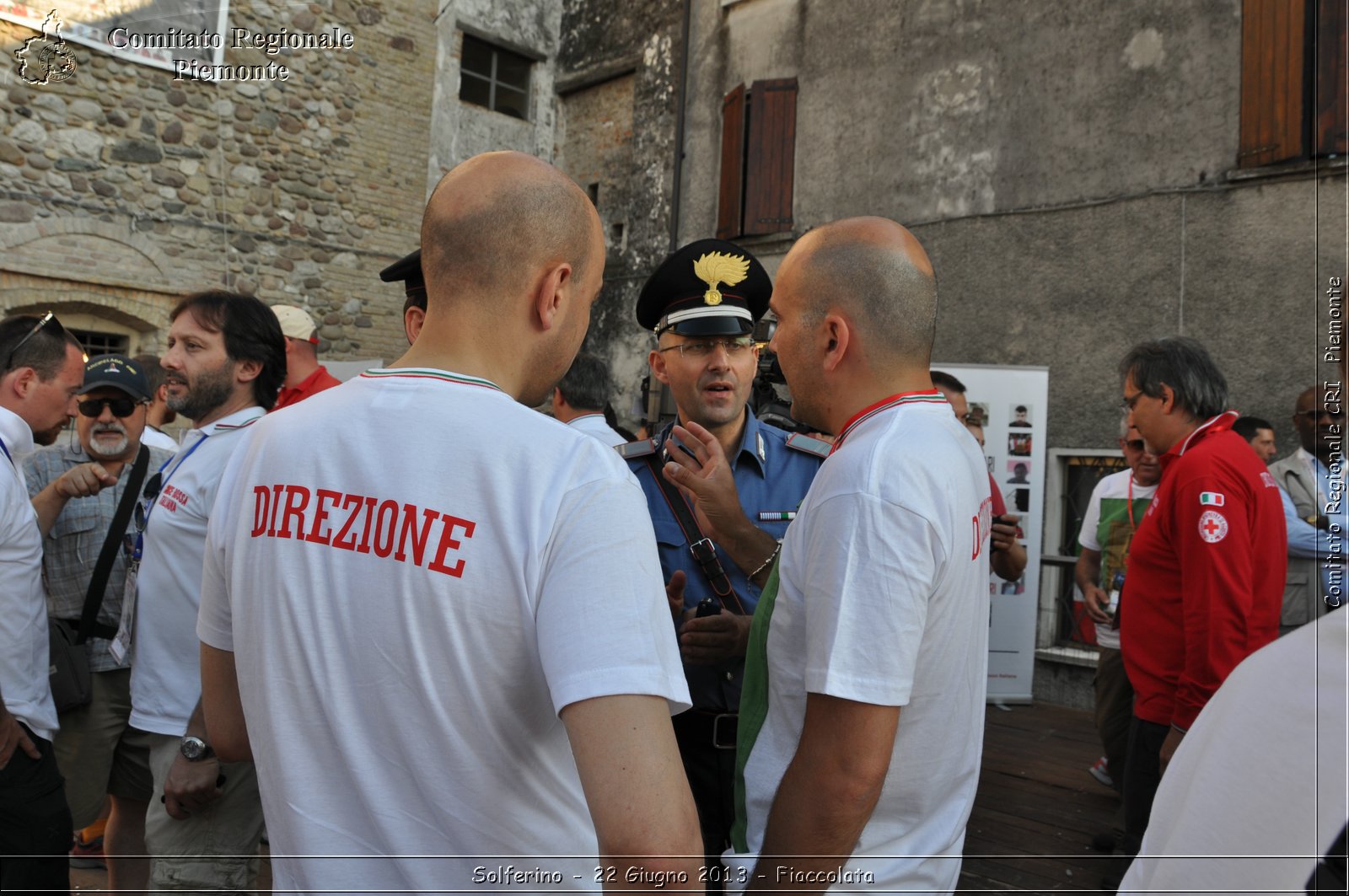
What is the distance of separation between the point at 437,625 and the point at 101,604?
2.87 metres

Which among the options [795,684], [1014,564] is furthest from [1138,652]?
[795,684]

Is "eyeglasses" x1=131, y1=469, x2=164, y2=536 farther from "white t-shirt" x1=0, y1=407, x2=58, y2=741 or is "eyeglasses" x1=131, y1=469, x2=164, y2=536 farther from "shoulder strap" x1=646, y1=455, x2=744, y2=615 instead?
"shoulder strap" x1=646, y1=455, x2=744, y2=615

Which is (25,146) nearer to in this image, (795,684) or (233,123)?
(233,123)

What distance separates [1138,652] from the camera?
382 cm

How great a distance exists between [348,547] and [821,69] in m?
10.6

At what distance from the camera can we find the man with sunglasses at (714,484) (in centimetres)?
256

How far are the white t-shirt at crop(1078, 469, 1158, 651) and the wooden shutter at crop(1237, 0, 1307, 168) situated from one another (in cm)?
334

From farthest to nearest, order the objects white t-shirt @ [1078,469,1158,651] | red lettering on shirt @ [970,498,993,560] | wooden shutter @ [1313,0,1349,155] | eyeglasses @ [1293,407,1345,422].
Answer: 1. wooden shutter @ [1313,0,1349,155]
2. white t-shirt @ [1078,469,1158,651]
3. eyeglasses @ [1293,407,1345,422]
4. red lettering on shirt @ [970,498,993,560]

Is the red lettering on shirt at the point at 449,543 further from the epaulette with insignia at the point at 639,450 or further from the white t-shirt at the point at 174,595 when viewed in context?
the white t-shirt at the point at 174,595

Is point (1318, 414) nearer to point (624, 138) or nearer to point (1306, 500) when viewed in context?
point (1306, 500)

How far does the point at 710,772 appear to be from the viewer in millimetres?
2582

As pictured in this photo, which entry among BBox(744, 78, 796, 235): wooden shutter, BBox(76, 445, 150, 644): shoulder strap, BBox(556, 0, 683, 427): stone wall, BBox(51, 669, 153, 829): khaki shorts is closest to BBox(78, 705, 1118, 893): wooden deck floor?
BBox(51, 669, 153, 829): khaki shorts

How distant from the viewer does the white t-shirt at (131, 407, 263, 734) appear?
2.90 m

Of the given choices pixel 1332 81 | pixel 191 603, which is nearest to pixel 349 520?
pixel 191 603
